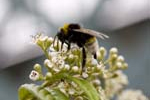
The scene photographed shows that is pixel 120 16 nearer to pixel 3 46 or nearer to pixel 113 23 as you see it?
pixel 113 23

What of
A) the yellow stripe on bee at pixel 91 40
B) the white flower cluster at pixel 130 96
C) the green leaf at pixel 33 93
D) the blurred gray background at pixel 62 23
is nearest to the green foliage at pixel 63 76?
the green leaf at pixel 33 93

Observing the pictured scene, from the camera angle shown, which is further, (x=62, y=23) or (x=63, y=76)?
(x=62, y=23)

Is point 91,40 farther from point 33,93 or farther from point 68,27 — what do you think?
point 33,93

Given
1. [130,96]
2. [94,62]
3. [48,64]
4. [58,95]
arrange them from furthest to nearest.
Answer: [130,96], [94,62], [48,64], [58,95]

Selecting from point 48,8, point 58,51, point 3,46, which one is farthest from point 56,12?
point 58,51

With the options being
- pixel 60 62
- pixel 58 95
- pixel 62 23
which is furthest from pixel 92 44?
pixel 62 23

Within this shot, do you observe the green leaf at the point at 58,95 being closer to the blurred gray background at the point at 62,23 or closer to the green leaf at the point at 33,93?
the green leaf at the point at 33,93
